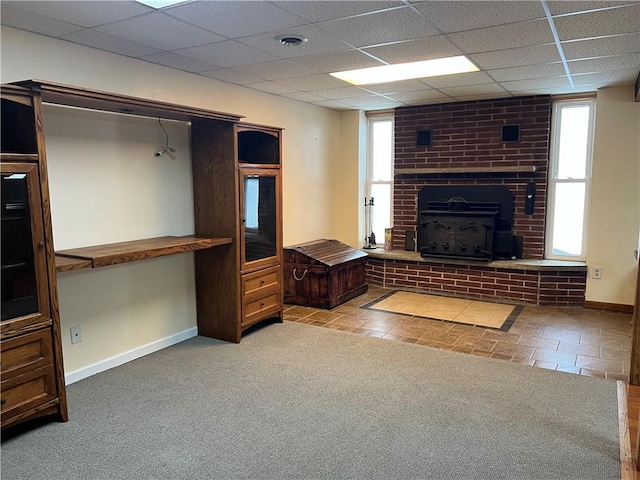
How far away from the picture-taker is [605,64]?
3.73 metres

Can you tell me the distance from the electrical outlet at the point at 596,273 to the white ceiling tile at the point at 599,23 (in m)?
2.78

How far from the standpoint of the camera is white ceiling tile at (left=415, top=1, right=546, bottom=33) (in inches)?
97.0

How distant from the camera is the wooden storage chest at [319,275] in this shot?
5.01 metres

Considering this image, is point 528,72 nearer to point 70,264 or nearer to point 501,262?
point 501,262

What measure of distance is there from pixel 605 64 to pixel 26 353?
14.8 ft

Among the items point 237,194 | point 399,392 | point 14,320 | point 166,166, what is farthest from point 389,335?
point 14,320

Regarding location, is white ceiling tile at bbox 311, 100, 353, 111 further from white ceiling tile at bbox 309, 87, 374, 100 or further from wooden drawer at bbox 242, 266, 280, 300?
wooden drawer at bbox 242, 266, 280, 300

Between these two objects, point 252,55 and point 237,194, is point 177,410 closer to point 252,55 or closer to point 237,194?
point 237,194

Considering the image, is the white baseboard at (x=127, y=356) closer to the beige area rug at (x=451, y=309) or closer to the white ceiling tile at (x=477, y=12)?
the beige area rug at (x=451, y=309)

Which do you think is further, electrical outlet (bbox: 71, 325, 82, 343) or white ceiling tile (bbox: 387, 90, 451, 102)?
white ceiling tile (bbox: 387, 90, 451, 102)

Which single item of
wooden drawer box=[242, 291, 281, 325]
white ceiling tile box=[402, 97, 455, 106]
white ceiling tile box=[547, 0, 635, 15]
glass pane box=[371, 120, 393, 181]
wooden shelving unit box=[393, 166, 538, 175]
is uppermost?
white ceiling tile box=[402, 97, 455, 106]

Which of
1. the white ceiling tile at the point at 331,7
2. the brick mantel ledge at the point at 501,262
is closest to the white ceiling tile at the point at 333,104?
the brick mantel ledge at the point at 501,262

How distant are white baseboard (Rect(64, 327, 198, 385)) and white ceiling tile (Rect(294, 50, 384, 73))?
247 centimetres

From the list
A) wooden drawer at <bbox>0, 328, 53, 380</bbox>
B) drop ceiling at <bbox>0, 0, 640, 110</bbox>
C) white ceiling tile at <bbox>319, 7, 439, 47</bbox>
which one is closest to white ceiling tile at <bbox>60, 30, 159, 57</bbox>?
drop ceiling at <bbox>0, 0, 640, 110</bbox>
